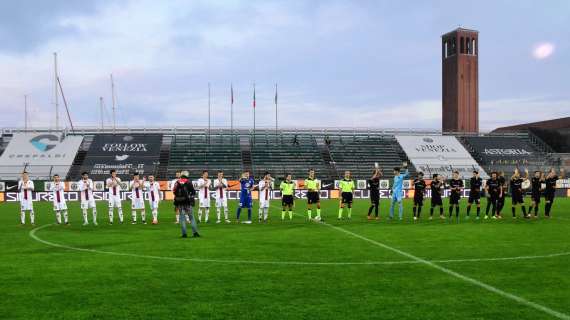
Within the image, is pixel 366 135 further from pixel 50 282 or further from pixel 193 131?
pixel 50 282

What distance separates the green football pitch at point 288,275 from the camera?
299 inches

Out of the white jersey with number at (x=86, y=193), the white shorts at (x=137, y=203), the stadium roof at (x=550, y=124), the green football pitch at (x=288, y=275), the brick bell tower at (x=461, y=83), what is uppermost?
the brick bell tower at (x=461, y=83)

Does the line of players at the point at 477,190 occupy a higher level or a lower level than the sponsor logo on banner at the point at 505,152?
lower

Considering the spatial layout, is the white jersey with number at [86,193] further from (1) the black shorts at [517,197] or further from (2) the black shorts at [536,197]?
(2) the black shorts at [536,197]

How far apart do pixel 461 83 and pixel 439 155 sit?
37878 mm

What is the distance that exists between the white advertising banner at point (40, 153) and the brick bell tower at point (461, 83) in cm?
7139

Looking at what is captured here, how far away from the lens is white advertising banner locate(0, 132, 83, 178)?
63812 millimetres

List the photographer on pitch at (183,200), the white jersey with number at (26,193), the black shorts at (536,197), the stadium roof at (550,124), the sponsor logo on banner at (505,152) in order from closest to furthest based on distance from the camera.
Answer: the photographer on pitch at (183,200) < the white jersey with number at (26,193) < the black shorts at (536,197) < the sponsor logo on banner at (505,152) < the stadium roof at (550,124)

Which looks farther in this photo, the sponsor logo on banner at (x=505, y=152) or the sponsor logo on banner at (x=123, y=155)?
the sponsor logo on banner at (x=505, y=152)

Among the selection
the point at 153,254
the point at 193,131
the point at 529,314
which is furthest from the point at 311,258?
the point at 193,131

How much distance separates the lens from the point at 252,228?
19656 mm

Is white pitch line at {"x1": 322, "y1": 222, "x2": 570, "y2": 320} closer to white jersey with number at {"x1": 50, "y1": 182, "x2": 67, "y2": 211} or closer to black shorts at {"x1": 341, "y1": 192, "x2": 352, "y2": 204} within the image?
black shorts at {"x1": 341, "y1": 192, "x2": 352, "y2": 204}

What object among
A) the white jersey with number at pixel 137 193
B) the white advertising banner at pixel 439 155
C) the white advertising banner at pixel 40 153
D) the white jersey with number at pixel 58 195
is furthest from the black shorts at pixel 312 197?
the white advertising banner at pixel 40 153

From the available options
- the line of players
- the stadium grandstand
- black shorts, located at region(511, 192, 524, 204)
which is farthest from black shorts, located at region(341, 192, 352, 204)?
the stadium grandstand
